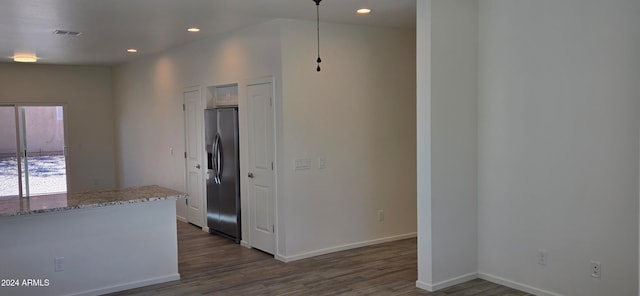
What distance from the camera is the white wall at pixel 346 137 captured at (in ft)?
17.5

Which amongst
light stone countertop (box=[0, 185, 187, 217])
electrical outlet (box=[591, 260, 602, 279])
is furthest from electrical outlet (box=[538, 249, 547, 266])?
light stone countertop (box=[0, 185, 187, 217])

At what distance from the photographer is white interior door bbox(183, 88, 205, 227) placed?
6.89 meters

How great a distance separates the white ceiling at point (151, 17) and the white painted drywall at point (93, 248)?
179cm

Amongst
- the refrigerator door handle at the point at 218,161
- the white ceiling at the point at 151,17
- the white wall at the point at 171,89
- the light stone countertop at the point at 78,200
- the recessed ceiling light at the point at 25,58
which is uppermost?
the recessed ceiling light at the point at 25,58

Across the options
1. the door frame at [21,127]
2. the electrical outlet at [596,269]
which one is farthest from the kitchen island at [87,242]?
the door frame at [21,127]

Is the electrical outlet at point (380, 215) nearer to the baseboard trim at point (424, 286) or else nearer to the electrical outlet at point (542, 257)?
the baseboard trim at point (424, 286)

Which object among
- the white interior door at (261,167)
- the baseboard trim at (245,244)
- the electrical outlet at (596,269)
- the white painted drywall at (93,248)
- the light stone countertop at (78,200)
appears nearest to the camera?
the electrical outlet at (596,269)

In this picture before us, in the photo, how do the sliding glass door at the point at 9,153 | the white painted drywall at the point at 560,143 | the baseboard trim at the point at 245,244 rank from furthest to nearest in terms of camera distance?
1. the sliding glass door at the point at 9,153
2. the baseboard trim at the point at 245,244
3. the white painted drywall at the point at 560,143

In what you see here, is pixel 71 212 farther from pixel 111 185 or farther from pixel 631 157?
pixel 111 185

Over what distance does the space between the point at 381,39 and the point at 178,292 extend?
11.4ft

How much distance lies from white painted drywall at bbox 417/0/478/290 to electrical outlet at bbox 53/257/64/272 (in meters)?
2.99

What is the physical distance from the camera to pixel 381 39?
5.92 meters

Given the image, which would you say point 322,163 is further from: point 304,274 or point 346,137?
point 304,274

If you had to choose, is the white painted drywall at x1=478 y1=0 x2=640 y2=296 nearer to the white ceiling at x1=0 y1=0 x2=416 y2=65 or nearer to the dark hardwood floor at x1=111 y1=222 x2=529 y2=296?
the dark hardwood floor at x1=111 y1=222 x2=529 y2=296
